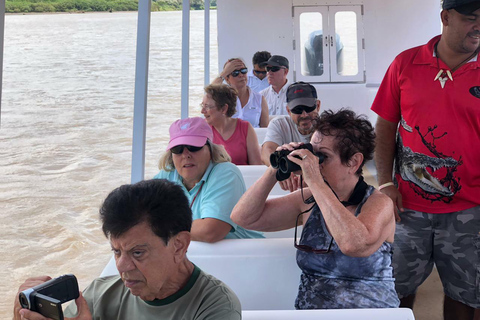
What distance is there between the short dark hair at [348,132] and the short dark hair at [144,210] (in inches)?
26.7

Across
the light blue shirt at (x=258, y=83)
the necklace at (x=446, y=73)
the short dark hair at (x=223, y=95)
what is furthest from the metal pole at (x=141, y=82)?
the light blue shirt at (x=258, y=83)

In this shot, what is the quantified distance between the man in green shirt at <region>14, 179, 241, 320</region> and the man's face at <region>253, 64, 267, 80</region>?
509cm

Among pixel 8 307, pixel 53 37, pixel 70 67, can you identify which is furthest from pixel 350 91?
pixel 53 37

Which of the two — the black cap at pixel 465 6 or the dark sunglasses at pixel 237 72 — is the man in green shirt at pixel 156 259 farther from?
the dark sunglasses at pixel 237 72

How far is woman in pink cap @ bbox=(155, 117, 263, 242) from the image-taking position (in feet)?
8.16

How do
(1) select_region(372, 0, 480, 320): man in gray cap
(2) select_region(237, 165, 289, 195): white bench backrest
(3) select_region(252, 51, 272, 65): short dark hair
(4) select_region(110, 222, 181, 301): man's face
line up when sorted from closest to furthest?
(4) select_region(110, 222, 181, 301): man's face < (1) select_region(372, 0, 480, 320): man in gray cap < (2) select_region(237, 165, 289, 195): white bench backrest < (3) select_region(252, 51, 272, 65): short dark hair

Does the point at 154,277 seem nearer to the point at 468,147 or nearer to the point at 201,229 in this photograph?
the point at 201,229

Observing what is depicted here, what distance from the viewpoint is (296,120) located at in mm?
3510

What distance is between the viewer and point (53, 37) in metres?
33.9

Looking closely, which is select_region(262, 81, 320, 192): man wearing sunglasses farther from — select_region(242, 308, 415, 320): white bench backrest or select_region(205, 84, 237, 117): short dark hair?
select_region(242, 308, 415, 320): white bench backrest

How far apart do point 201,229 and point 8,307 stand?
15.0ft

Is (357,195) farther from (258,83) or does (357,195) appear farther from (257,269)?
(258,83)

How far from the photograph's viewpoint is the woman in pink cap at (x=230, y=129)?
12.6 ft

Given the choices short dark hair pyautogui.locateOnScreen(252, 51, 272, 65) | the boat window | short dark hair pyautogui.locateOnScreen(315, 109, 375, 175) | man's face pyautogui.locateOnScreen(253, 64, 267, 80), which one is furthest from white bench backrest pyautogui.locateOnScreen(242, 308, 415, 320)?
the boat window
